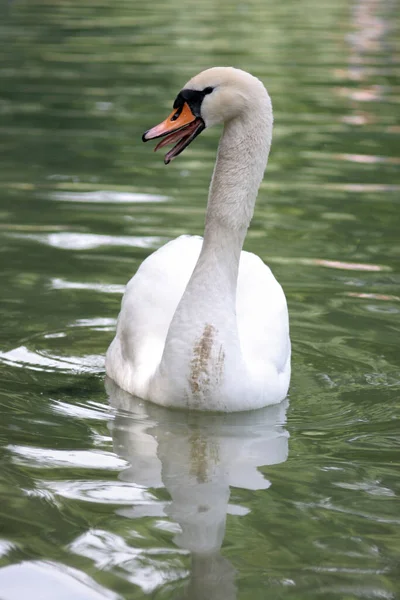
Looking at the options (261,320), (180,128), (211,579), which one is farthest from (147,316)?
(211,579)

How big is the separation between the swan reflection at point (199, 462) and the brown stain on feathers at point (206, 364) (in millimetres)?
174

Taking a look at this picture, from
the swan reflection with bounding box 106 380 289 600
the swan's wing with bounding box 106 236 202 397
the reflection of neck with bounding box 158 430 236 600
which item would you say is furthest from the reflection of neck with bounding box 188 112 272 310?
the reflection of neck with bounding box 158 430 236 600

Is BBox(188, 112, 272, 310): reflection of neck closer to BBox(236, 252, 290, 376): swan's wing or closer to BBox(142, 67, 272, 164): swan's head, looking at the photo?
BBox(142, 67, 272, 164): swan's head

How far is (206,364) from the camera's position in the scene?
19.3 feet

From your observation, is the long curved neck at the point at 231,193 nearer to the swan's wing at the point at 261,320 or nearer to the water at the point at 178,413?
the swan's wing at the point at 261,320

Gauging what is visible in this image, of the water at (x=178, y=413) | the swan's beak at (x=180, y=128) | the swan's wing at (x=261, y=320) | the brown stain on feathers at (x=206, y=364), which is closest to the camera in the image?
the water at (x=178, y=413)

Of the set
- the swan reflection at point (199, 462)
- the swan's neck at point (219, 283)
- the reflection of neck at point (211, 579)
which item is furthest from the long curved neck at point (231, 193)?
the reflection of neck at point (211, 579)

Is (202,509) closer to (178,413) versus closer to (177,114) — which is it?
(178,413)

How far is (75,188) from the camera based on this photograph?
35.4 feet

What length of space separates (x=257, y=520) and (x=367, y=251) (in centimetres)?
447

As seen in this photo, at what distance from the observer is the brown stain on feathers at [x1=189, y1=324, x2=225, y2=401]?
5863 millimetres

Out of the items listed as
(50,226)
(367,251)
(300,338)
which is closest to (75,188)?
(50,226)

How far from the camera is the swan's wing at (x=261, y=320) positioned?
20.3 feet

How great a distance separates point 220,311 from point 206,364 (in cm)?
26
